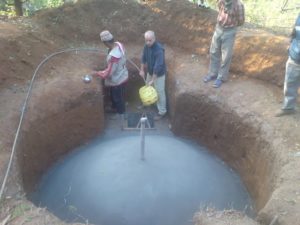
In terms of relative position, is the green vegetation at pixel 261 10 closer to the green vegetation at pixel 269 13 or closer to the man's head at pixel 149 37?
the green vegetation at pixel 269 13

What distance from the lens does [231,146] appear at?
29.5 feet

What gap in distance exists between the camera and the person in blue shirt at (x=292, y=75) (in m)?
7.08

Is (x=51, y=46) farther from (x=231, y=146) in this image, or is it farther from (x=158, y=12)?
(x=231, y=146)

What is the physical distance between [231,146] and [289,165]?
2.27 metres

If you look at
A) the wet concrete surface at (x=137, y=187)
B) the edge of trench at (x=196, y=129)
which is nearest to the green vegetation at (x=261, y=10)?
the edge of trench at (x=196, y=129)

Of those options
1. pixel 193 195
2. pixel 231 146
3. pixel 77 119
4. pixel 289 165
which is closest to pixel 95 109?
pixel 77 119

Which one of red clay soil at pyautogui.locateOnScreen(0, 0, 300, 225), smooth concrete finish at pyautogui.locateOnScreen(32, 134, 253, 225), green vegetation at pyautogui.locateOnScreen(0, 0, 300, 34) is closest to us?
smooth concrete finish at pyautogui.locateOnScreen(32, 134, 253, 225)

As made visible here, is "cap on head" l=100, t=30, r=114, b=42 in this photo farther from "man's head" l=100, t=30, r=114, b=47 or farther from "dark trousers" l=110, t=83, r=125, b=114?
"dark trousers" l=110, t=83, r=125, b=114

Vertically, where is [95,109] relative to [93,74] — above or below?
below

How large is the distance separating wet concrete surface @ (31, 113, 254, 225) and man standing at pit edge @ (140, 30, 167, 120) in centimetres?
227

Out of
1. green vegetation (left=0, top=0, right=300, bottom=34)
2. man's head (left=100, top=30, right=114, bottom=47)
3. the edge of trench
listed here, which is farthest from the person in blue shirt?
green vegetation (left=0, top=0, right=300, bottom=34)

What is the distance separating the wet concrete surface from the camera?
6.13 meters

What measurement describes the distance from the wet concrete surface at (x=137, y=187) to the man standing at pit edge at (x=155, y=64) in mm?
2270

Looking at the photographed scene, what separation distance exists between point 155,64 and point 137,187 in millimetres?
3826
